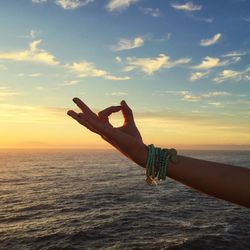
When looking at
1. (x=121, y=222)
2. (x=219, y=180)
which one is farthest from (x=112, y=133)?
(x=121, y=222)

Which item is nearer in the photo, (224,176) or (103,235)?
(224,176)

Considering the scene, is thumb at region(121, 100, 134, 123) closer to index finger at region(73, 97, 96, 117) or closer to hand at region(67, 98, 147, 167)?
hand at region(67, 98, 147, 167)

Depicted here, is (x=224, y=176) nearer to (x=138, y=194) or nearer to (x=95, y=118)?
(x=95, y=118)

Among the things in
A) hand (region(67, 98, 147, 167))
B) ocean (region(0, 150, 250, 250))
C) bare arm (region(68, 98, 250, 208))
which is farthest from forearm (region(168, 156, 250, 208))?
ocean (region(0, 150, 250, 250))

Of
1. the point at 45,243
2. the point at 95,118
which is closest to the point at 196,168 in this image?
the point at 95,118

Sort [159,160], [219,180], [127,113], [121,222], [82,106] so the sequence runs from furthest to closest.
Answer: [121,222]
[127,113]
[82,106]
[159,160]
[219,180]

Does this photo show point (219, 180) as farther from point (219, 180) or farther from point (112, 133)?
point (112, 133)
